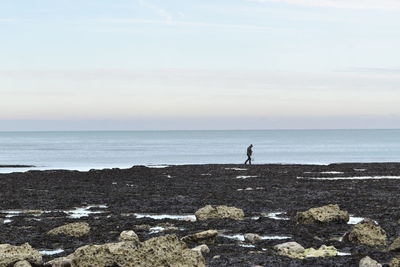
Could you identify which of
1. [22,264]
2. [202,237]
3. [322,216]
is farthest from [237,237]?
[22,264]

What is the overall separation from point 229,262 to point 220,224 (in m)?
6.16

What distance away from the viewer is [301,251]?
14953 mm

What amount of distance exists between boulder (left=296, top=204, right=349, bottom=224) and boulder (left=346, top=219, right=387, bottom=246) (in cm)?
324

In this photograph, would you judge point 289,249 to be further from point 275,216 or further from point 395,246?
point 275,216

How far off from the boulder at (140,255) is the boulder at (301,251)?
113 inches

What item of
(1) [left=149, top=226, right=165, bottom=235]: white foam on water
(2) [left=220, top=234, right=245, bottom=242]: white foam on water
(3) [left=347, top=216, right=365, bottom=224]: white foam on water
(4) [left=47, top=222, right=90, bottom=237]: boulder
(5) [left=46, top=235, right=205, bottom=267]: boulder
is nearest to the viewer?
(5) [left=46, top=235, right=205, bottom=267]: boulder

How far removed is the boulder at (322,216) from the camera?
773 inches

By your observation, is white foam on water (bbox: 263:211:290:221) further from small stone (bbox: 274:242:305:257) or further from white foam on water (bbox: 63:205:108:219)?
small stone (bbox: 274:242:305:257)

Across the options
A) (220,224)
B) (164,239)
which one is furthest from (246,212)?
(164,239)

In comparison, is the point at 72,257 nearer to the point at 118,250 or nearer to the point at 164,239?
the point at 118,250

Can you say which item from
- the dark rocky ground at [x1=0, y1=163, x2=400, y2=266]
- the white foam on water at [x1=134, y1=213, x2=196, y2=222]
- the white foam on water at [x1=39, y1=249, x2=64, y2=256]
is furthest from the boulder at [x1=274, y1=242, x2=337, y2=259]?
the white foam on water at [x1=134, y1=213, x2=196, y2=222]

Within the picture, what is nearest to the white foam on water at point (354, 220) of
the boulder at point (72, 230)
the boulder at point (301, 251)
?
the boulder at point (301, 251)

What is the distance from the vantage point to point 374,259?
14031 millimetres

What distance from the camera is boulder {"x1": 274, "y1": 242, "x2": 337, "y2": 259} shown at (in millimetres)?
14680
